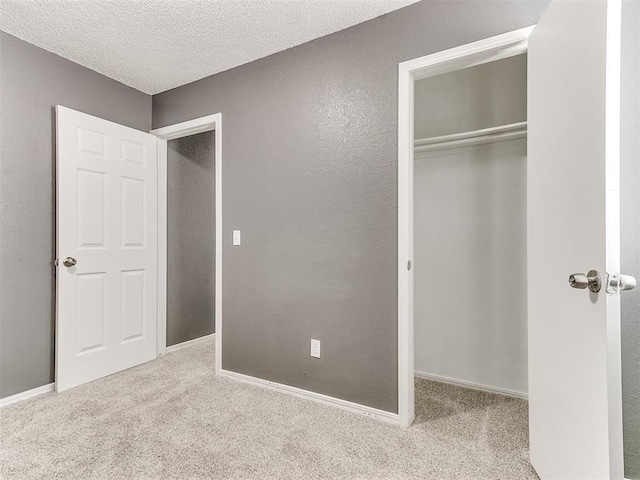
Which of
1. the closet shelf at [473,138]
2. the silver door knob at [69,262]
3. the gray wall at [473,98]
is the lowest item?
the silver door knob at [69,262]

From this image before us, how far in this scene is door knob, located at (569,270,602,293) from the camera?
3.39 feet

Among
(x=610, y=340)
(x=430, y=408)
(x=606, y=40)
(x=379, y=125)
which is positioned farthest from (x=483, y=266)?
(x=606, y=40)

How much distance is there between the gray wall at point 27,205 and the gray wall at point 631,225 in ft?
10.8

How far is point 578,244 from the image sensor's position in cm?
115

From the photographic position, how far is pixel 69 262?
2412 millimetres

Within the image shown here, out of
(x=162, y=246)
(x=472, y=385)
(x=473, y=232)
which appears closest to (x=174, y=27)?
(x=162, y=246)

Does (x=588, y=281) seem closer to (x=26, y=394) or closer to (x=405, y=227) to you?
(x=405, y=227)

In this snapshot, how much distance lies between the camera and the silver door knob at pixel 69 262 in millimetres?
2398

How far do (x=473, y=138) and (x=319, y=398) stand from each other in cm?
202

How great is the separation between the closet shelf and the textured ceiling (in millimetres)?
881

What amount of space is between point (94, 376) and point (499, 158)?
3.31 m

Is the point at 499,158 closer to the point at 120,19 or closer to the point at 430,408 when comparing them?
the point at 430,408

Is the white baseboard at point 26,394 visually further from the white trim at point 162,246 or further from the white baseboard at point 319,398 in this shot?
the white baseboard at point 319,398

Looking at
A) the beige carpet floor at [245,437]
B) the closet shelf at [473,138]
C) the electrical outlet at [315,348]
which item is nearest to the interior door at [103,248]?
the beige carpet floor at [245,437]
